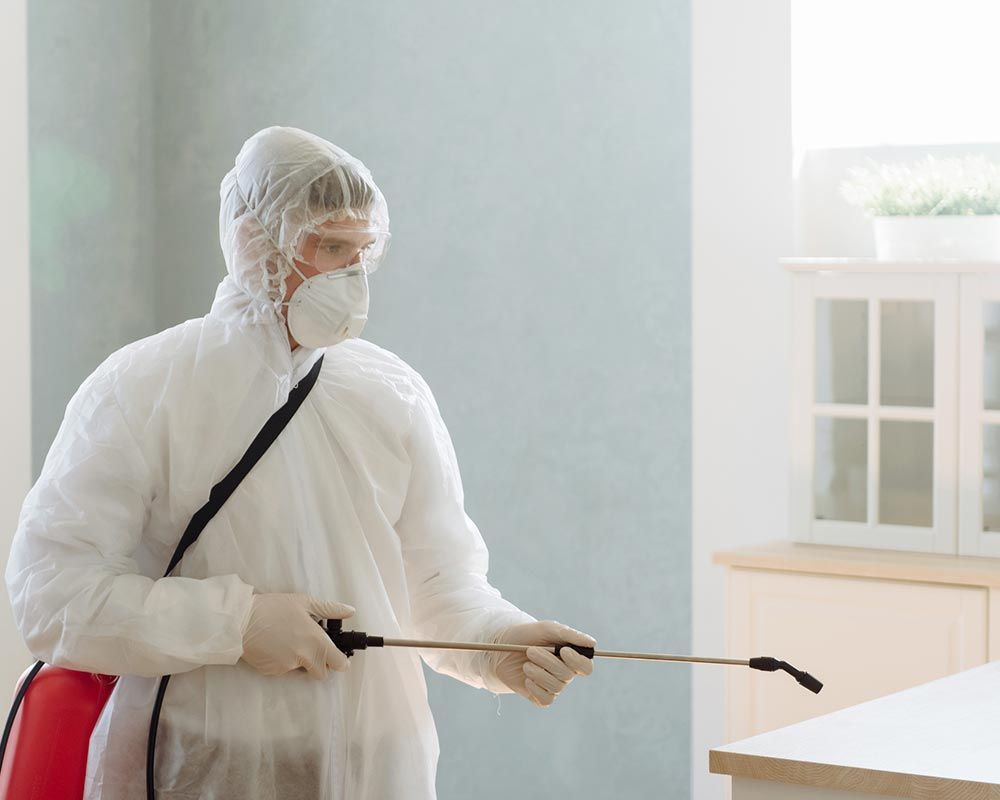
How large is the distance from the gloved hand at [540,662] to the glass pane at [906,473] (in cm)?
136

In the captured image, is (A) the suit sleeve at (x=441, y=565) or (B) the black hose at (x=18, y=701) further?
(A) the suit sleeve at (x=441, y=565)

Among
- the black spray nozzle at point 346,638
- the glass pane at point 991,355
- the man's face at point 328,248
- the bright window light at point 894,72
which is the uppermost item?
the bright window light at point 894,72

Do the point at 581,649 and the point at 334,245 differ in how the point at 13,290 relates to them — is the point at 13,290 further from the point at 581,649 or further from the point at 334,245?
the point at 581,649

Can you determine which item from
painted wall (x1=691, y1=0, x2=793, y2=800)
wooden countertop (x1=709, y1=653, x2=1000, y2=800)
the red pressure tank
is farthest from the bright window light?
the red pressure tank

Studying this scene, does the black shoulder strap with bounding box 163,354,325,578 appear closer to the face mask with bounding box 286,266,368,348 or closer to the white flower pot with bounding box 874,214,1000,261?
the face mask with bounding box 286,266,368,348

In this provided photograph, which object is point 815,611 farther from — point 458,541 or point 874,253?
point 458,541

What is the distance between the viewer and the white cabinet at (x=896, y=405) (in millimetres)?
2930

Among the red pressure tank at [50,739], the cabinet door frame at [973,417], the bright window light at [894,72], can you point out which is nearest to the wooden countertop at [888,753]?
the red pressure tank at [50,739]

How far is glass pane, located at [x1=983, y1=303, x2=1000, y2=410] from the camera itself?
9.57ft

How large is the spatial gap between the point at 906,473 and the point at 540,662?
143 centimetres

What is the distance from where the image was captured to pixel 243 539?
1.78 m

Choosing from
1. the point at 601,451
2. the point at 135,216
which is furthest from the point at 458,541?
the point at 135,216

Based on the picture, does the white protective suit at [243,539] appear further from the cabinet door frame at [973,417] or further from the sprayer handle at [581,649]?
the cabinet door frame at [973,417]

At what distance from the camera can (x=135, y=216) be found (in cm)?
412
